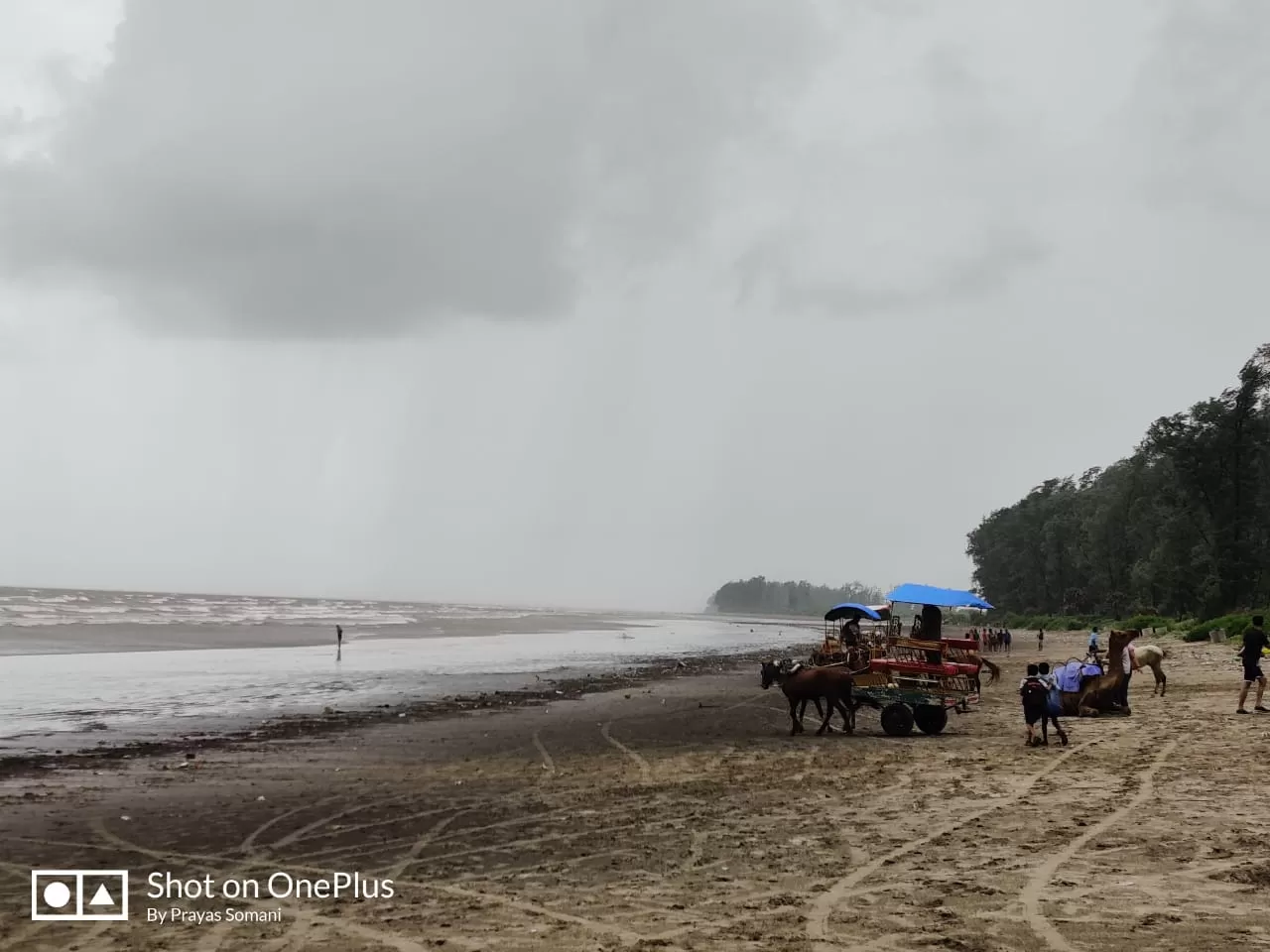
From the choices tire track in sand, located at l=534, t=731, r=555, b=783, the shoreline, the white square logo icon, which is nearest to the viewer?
the white square logo icon

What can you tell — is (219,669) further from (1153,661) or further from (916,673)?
(1153,661)

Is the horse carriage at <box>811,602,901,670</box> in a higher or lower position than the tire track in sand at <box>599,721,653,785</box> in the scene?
higher

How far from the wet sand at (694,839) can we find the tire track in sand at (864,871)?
30 millimetres

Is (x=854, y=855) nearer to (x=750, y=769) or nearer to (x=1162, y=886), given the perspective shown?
(x=1162, y=886)

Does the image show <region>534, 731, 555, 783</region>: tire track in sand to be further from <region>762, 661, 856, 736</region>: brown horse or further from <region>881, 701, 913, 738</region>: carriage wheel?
<region>881, 701, 913, 738</region>: carriage wheel

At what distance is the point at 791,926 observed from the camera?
260 inches

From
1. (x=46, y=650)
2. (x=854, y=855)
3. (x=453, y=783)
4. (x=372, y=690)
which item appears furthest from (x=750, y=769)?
(x=46, y=650)

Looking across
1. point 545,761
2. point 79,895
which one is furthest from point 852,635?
point 79,895

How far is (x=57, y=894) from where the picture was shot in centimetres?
800

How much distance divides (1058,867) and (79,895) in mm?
8650

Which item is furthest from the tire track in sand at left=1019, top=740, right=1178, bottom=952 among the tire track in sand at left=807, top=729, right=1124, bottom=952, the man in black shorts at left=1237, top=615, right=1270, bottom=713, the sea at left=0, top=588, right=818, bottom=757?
the sea at left=0, top=588, right=818, bottom=757

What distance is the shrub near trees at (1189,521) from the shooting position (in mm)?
61500

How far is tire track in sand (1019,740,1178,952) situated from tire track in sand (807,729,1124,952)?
1.18 m

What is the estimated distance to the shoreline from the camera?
15.0 metres
